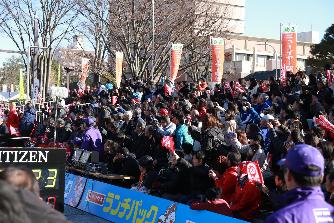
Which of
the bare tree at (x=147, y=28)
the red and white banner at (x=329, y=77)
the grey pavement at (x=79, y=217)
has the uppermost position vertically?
the bare tree at (x=147, y=28)

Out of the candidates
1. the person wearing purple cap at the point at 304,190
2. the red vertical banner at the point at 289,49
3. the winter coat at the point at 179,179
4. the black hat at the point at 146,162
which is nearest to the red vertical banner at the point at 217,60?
the red vertical banner at the point at 289,49

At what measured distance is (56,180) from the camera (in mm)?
8008

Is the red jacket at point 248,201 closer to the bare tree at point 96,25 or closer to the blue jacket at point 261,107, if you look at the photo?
the blue jacket at point 261,107

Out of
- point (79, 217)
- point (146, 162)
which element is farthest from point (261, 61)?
point (79, 217)

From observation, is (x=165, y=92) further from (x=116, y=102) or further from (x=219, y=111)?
(x=219, y=111)

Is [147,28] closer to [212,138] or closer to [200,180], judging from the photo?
[212,138]

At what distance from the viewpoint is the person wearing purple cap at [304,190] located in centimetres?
295

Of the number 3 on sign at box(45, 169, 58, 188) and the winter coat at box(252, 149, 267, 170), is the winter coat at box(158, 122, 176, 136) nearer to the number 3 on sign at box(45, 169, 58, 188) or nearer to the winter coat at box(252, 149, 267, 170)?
the winter coat at box(252, 149, 267, 170)

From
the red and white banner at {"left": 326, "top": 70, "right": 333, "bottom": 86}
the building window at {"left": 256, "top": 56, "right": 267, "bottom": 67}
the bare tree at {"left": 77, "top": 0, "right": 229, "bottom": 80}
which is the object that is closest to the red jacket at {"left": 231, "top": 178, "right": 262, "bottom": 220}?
the red and white banner at {"left": 326, "top": 70, "right": 333, "bottom": 86}

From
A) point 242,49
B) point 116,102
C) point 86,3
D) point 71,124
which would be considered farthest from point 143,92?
point 242,49

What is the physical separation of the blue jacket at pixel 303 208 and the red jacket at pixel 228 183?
5853mm

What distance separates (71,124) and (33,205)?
17.3 meters

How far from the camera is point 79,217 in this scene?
11914mm

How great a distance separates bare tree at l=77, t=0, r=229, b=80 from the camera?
1280 inches
